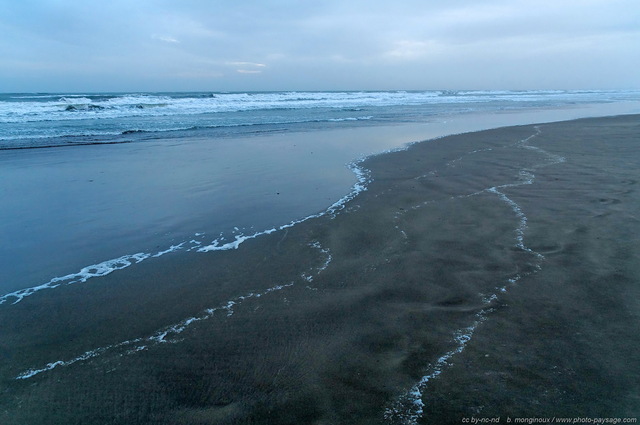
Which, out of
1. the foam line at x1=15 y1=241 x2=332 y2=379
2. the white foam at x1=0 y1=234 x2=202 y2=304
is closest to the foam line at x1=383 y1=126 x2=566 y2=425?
the foam line at x1=15 y1=241 x2=332 y2=379

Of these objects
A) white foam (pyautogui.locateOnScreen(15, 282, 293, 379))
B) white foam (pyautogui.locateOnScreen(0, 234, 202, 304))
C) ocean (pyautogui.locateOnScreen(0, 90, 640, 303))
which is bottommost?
white foam (pyautogui.locateOnScreen(15, 282, 293, 379))

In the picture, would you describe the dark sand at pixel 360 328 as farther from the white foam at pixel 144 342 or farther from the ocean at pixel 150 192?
the ocean at pixel 150 192

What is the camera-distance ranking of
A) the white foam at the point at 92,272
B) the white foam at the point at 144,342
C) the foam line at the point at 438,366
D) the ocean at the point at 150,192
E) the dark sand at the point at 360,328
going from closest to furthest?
1. the foam line at the point at 438,366
2. the dark sand at the point at 360,328
3. the white foam at the point at 144,342
4. the white foam at the point at 92,272
5. the ocean at the point at 150,192

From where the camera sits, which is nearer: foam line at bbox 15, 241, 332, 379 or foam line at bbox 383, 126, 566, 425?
foam line at bbox 383, 126, 566, 425

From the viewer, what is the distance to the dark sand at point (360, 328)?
98.7 inches

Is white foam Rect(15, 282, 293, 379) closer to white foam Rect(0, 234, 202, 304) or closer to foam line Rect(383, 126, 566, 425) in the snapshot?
white foam Rect(0, 234, 202, 304)

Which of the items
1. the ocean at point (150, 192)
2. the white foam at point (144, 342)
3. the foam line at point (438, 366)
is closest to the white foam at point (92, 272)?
the ocean at point (150, 192)

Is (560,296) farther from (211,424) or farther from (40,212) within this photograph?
(40,212)

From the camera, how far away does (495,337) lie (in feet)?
10.1

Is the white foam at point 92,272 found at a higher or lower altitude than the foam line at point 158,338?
higher

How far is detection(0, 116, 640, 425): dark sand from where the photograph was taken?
98.7 inches

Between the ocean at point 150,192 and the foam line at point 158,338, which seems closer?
the foam line at point 158,338

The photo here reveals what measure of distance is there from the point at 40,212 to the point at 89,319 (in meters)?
4.35

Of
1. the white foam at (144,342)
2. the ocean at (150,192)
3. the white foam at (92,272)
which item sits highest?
the ocean at (150,192)
